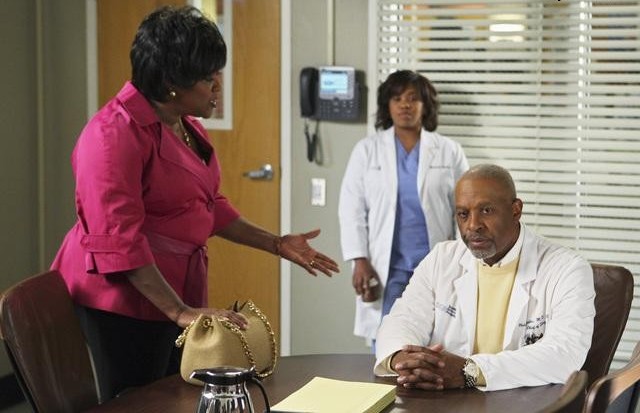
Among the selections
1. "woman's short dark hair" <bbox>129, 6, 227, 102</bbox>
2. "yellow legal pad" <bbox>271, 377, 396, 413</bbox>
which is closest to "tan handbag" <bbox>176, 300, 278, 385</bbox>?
"yellow legal pad" <bbox>271, 377, 396, 413</bbox>

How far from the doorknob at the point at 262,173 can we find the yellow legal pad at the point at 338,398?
2.64 meters

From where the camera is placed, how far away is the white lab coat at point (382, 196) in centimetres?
421

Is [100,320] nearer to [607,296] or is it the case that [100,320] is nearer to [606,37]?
[607,296]

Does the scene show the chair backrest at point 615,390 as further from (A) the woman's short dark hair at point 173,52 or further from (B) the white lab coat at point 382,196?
(B) the white lab coat at point 382,196

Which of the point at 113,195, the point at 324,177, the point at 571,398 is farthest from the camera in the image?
the point at 324,177

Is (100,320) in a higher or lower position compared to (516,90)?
lower

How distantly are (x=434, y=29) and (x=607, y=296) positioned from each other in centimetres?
209

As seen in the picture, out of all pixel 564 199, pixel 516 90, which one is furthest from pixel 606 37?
pixel 564 199

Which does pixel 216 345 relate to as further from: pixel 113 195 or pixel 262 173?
pixel 262 173

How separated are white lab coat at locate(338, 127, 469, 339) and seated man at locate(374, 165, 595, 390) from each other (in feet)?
4.62

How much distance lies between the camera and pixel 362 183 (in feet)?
14.3

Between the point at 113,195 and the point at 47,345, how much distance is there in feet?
1.28

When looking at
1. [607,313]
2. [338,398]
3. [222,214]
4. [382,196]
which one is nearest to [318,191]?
[382,196]

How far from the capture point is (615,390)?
5.97ft
